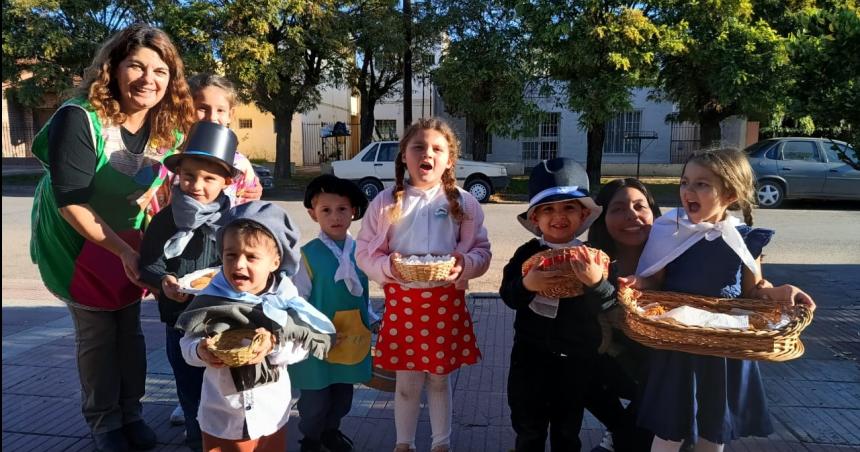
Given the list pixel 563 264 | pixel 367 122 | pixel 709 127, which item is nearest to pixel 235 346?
pixel 563 264

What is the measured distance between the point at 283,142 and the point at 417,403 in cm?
1616

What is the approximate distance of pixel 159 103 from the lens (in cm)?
281

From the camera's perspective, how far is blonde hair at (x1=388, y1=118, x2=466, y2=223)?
2.76 metres

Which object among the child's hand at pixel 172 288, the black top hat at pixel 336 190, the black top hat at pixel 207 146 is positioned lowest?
the child's hand at pixel 172 288

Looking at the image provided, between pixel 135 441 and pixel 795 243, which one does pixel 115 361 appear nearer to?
pixel 135 441

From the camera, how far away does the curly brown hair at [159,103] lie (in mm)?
2623

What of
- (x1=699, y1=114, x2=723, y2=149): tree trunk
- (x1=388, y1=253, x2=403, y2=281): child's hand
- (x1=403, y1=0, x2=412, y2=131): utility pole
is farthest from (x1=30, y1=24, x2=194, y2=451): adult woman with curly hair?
(x1=699, y1=114, x2=723, y2=149): tree trunk

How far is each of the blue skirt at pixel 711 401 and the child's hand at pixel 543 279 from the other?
57 centimetres

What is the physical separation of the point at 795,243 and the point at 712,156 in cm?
788

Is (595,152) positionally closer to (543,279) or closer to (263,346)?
(543,279)

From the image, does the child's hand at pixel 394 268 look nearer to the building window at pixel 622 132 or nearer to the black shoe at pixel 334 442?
the black shoe at pixel 334 442

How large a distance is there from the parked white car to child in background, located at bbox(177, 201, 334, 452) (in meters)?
11.5

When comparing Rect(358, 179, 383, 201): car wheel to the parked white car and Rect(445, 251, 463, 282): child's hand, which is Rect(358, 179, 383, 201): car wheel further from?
Rect(445, 251, 463, 282): child's hand

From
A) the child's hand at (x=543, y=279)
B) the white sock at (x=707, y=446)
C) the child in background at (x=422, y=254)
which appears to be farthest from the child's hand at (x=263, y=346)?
the white sock at (x=707, y=446)
